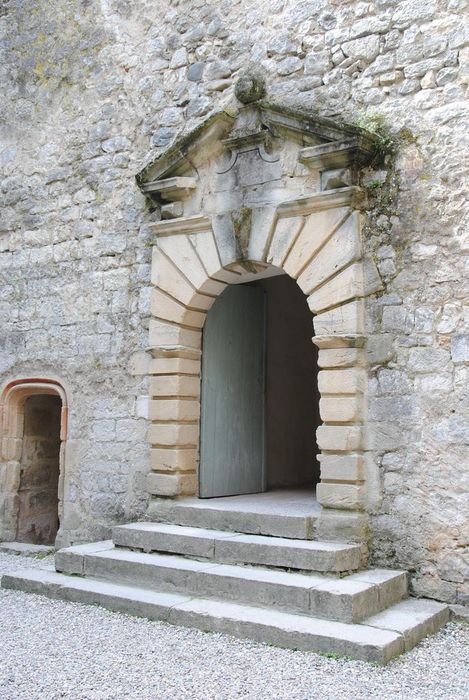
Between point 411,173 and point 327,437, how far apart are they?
1.85 m

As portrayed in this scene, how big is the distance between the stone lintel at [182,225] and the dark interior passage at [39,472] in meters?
2.41

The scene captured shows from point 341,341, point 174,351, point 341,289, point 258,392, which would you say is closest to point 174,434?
point 174,351

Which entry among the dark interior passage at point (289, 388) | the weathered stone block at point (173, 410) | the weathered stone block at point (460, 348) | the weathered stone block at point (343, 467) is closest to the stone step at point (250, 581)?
the weathered stone block at point (343, 467)

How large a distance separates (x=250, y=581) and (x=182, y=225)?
2.83 metres

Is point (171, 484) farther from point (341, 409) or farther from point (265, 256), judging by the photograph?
point (265, 256)

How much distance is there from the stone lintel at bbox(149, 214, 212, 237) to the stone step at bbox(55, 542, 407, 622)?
2.49 meters

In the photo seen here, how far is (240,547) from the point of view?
4852 millimetres

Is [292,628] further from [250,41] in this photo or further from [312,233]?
[250,41]

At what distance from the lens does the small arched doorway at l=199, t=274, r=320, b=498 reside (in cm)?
621

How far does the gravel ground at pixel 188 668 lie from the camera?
11.2ft

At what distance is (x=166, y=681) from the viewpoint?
354cm

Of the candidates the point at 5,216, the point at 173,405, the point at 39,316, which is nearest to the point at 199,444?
the point at 173,405

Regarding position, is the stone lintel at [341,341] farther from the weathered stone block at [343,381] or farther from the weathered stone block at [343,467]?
the weathered stone block at [343,467]

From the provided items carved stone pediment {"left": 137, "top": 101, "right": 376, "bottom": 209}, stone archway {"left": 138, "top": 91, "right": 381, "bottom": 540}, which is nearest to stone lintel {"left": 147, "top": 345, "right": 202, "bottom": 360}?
stone archway {"left": 138, "top": 91, "right": 381, "bottom": 540}
